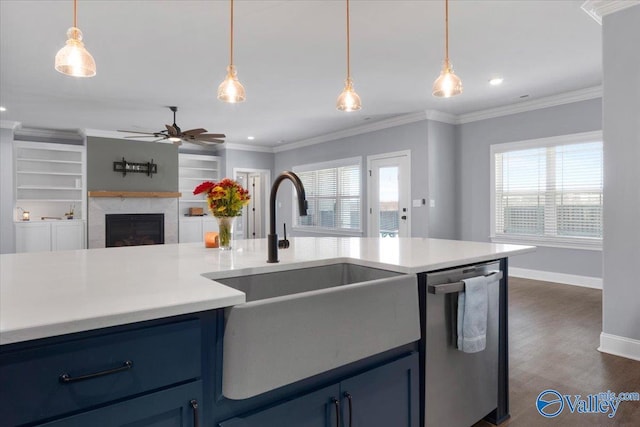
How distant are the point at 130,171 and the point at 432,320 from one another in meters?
7.05

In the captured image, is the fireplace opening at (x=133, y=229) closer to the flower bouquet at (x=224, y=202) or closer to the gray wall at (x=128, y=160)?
the gray wall at (x=128, y=160)

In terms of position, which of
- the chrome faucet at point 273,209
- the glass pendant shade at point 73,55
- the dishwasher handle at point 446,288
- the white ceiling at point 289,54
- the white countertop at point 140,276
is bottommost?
the dishwasher handle at point 446,288

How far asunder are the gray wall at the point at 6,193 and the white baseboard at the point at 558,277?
8522 millimetres

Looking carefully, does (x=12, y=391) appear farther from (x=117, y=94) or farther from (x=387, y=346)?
(x=117, y=94)

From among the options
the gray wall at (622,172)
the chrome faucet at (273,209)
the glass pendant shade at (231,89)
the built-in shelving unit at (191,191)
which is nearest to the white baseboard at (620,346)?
the gray wall at (622,172)

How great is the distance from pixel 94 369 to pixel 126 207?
22.8ft

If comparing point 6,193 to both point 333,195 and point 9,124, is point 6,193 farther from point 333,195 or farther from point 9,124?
point 333,195

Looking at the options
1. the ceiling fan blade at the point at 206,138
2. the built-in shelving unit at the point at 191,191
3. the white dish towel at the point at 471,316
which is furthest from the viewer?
the built-in shelving unit at the point at 191,191

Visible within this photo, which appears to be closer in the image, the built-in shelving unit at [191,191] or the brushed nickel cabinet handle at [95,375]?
the brushed nickel cabinet handle at [95,375]

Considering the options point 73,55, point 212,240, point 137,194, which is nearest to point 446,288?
point 212,240

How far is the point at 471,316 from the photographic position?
1659 mm

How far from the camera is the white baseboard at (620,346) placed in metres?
2.67

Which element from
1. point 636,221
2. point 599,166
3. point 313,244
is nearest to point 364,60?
point 313,244

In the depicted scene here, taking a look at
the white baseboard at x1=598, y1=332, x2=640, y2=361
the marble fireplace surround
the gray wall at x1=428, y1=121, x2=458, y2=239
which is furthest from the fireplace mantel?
the white baseboard at x1=598, y1=332, x2=640, y2=361
